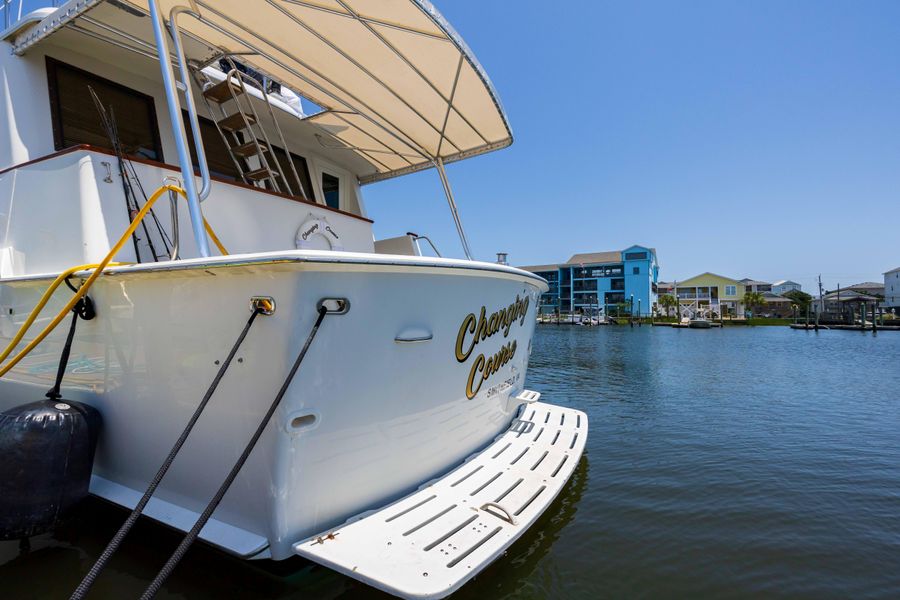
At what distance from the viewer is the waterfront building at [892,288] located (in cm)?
6962

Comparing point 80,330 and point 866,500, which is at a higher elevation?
point 80,330

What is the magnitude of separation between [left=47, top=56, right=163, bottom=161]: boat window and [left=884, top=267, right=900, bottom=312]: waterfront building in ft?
316

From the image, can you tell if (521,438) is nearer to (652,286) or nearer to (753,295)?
(652,286)

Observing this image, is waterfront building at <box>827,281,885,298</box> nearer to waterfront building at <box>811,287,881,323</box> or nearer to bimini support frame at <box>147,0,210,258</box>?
waterfront building at <box>811,287,881,323</box>

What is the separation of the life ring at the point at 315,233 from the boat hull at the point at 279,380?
6.08ft

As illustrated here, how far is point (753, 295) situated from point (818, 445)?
A: 272 ft

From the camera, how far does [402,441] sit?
2.61 m

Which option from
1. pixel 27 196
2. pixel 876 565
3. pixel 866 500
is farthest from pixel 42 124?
pixel 866 500

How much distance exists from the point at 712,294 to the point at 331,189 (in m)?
89.5

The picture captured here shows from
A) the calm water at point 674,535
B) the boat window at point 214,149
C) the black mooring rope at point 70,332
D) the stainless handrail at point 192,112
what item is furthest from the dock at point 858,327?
the black mooring rope at point 70,332

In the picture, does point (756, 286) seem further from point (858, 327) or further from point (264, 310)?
point (264, 310)

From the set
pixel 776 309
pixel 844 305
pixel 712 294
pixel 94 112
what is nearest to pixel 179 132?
pixel 94 112

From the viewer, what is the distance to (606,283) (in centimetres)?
7150

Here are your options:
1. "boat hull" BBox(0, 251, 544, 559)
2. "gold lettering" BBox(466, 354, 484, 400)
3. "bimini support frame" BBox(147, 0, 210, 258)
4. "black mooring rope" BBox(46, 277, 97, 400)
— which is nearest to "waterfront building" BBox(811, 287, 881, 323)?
"gold lettering" BBox(466, 354, 484, 400)
